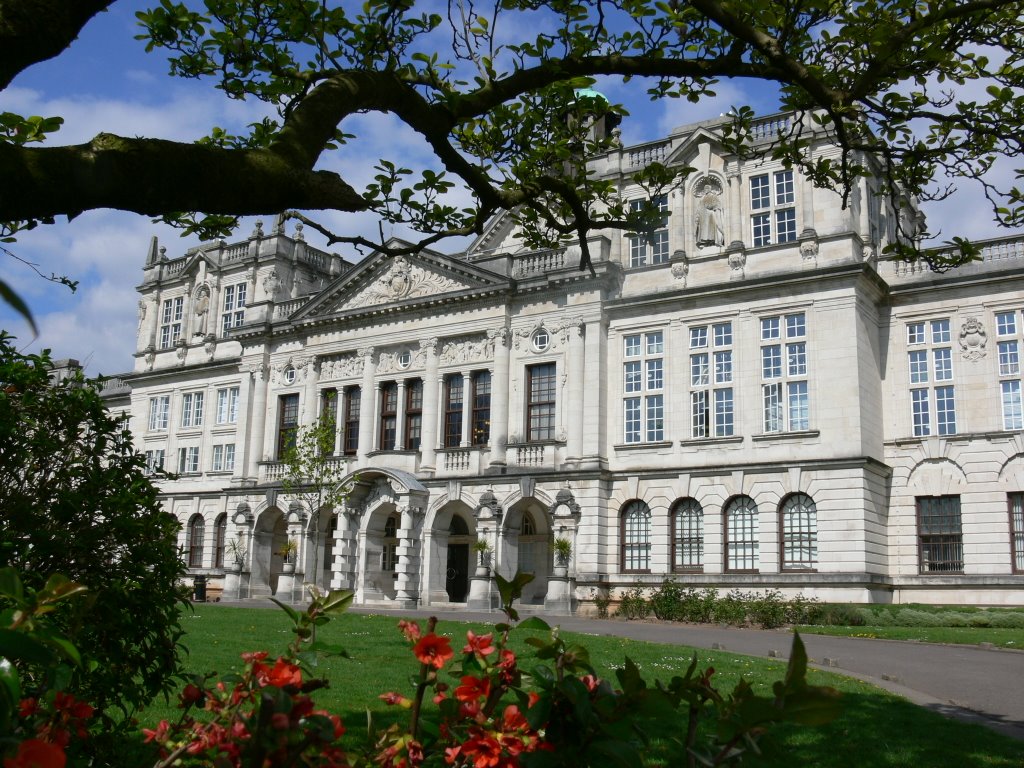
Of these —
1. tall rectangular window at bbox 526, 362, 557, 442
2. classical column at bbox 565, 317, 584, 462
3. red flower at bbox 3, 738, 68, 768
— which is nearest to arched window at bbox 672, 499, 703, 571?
classical column at bbox 565, 317, 584, 462

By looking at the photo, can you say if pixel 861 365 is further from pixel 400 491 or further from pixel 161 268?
pixel 161 268

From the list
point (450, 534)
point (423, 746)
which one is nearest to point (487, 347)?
point (450, 534)

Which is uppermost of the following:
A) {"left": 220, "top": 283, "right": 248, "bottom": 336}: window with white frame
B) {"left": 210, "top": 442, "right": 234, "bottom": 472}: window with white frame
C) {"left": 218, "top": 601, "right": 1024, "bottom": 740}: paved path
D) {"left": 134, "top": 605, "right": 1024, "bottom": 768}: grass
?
{"left": 220, "top": 283, "right": 248, "bottom": 336}: window with white frame

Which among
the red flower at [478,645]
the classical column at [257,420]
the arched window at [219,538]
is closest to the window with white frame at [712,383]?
the classical column at [257,420]

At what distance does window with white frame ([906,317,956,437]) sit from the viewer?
3275cm

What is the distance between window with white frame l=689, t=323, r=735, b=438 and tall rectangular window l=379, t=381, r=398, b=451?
527 inches

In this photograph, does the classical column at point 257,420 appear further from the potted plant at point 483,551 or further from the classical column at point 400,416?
the potted plant at point 483,551

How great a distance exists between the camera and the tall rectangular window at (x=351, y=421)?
43.0 meters

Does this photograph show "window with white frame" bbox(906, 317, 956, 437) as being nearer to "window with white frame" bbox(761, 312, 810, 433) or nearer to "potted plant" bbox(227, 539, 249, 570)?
"window with white frame" bbox(761, 312, 810, 433)

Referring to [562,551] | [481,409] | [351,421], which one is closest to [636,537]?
[562,551]

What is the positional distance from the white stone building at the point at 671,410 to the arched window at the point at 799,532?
0.22ft

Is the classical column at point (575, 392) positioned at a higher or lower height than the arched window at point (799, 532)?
higher

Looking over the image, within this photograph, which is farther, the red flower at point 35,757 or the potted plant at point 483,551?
the potted plant at point 483,551

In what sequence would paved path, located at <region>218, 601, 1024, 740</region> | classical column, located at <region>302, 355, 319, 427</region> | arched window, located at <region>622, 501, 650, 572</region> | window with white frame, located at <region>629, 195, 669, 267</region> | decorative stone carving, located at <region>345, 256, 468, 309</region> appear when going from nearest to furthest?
paved path, located at <region>218, 601, 1024, 740</region>
arched window, located at <region>622, 501, 650, 572</region>
window with white frame, located at <region>629, 195, 669, 267</region>
decorative stone carving, located at <region>345, 256, 468, 309</region>
classical column, located at <region>302, 355, 319, 427</region>
